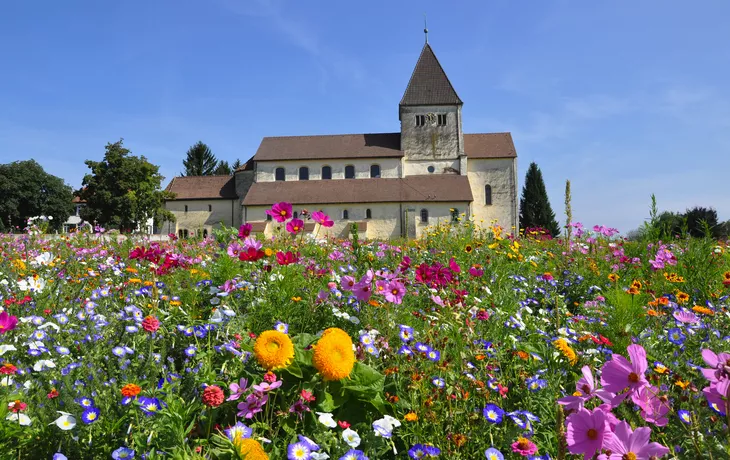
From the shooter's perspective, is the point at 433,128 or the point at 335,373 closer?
the point at 335,373

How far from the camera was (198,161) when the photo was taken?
65688 millimetres

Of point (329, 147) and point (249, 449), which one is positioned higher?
point (329, 147)

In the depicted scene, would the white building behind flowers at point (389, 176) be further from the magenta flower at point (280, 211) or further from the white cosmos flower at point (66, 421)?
the white cosmos flower at point (66, 421)

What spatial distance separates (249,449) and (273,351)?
42 centimetres

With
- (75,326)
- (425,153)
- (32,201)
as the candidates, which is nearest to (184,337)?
(75,326)

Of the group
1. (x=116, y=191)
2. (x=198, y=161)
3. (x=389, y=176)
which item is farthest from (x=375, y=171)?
(x=198, y=161)

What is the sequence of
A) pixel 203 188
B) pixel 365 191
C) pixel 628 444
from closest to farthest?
pixel 628 444, pixel 365 191, pixel 203 188

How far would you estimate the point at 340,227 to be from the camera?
37656 millimetres

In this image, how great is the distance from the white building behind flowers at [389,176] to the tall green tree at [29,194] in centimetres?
2197

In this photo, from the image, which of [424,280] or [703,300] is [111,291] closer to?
[424,280]

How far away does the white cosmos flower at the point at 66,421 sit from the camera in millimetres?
1638

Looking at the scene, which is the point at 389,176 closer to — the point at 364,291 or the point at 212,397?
the point at 364,291

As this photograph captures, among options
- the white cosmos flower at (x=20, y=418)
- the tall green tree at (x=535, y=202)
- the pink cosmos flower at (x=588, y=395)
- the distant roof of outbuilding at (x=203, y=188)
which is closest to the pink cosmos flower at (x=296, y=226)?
the white cosmos flower at (x=20, y=418)

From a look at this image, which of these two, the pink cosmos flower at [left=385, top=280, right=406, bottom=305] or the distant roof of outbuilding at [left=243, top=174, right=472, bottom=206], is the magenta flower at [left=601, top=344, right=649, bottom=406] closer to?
the pink cosmos flower at [left=385, top=280, right=406, bottom=305]
